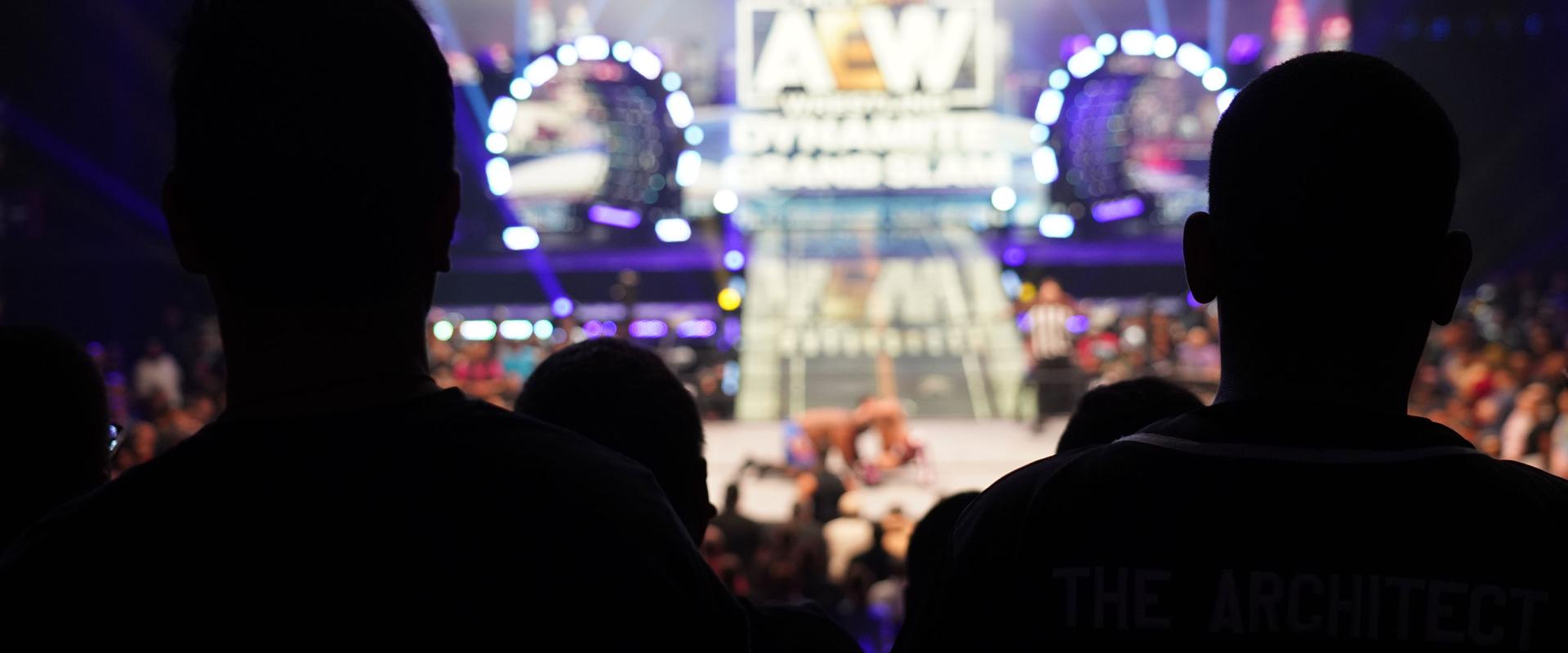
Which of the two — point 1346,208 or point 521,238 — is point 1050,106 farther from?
point 1346,208

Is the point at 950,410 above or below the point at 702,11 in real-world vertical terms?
below

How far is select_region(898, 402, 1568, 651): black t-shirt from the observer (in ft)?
3.47

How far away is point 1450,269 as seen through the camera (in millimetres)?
1140

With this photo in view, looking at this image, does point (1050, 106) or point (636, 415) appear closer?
point (636, 415)

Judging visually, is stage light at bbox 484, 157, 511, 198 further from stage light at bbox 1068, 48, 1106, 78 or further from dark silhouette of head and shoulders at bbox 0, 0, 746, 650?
dark silhouette of head and shoulders at bbox 0, 0, 746, 650

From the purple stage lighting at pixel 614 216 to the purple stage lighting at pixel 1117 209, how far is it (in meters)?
7.38

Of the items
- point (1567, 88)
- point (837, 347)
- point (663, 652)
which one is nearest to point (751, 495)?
point (837, 347)

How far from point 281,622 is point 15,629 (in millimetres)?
194

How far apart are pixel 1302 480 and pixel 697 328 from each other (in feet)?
57.2

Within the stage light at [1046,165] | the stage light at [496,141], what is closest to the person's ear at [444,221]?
the stage light at [496,141]

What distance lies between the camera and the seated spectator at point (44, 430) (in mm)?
1547

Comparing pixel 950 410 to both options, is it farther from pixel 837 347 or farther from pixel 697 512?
pixel 697 512

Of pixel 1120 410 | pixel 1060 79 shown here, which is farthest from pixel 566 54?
pixel 1120 410

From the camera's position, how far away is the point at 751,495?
34.2ft
